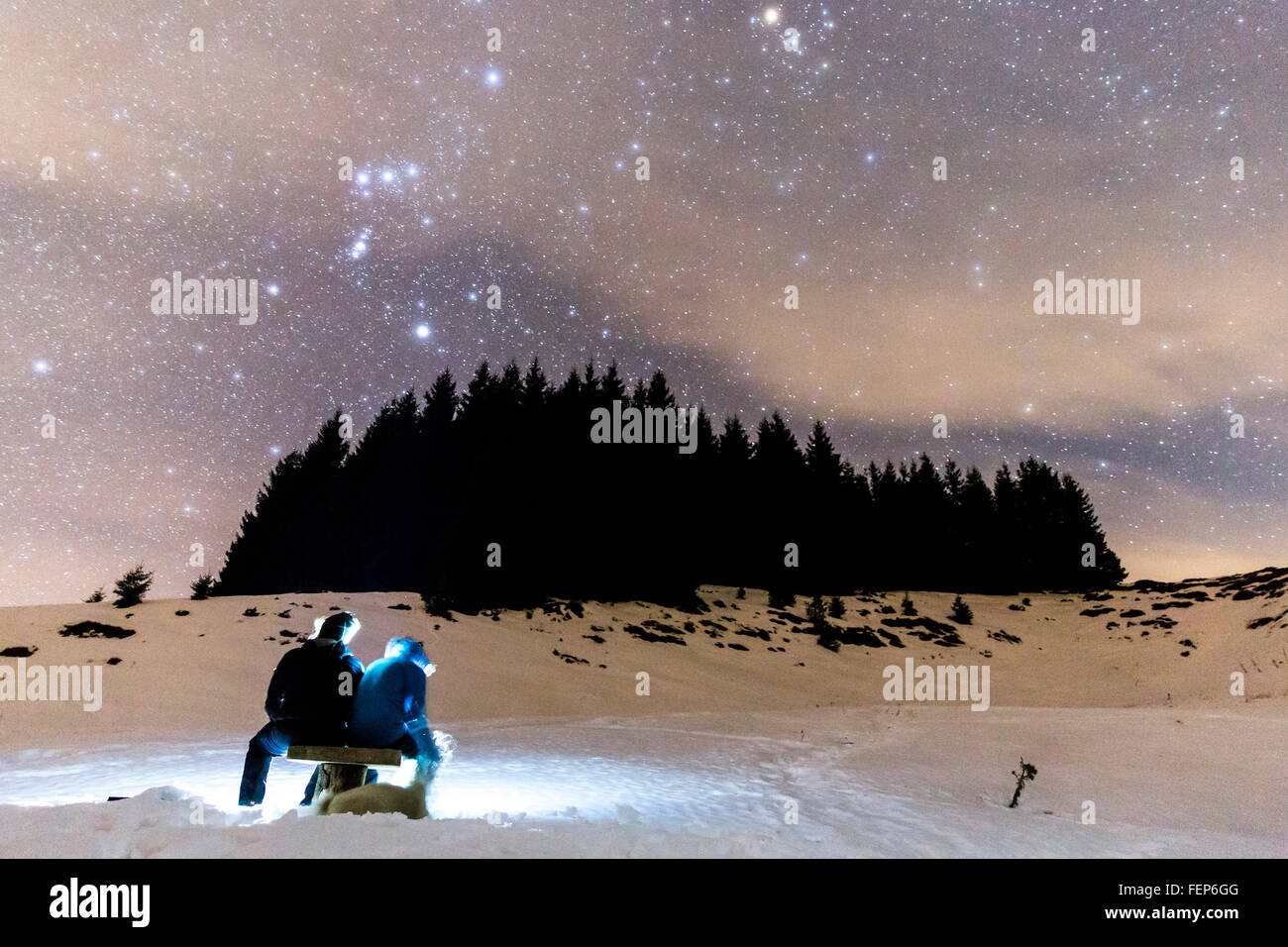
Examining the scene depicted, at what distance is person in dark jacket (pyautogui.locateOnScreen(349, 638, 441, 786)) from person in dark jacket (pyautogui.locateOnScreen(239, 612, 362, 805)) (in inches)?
5.9

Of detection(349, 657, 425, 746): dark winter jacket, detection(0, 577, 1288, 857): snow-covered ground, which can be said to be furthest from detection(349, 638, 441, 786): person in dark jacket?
detection(0, 577, 1288, 857): snow-covered ground

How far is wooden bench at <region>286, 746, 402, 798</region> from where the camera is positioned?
4527 mm

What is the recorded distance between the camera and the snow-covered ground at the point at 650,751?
4184 mm

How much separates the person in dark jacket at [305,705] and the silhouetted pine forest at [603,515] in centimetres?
1591

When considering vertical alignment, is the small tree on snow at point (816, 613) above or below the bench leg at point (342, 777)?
below

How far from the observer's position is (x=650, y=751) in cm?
966

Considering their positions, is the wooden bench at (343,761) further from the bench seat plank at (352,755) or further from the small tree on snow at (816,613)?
the small tree on snow at (816,613)

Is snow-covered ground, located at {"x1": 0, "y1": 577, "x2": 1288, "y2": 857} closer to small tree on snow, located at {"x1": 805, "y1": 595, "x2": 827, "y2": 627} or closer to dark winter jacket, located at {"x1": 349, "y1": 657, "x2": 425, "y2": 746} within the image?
dark winter jacket, located at {"x1": 349, "y1": 657, "x2": 425, "y2": 746}

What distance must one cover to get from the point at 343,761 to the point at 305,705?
60 centimetres

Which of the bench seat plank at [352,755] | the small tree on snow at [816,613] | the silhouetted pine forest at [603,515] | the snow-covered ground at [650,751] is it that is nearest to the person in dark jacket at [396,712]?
the bench seat plank at [352,755]
